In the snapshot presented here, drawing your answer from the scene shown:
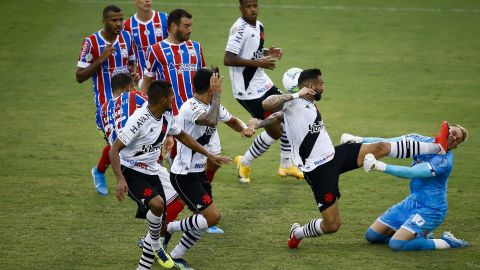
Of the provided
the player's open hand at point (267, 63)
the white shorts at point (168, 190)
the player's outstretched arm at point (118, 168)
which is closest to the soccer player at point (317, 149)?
the white shorts at point (168, 190)

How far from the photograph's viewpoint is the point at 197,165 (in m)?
9.30

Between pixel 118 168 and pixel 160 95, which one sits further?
pixel 160 95

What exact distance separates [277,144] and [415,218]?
5.17 metres

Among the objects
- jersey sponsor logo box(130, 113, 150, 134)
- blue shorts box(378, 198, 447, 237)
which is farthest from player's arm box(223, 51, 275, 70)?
jersey sponsor logo box(130, 113, 150, 134)

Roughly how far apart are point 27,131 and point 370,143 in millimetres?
7016

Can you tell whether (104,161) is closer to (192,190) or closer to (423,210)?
(192,190)

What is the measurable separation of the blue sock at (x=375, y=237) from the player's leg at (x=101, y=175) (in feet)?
12.5

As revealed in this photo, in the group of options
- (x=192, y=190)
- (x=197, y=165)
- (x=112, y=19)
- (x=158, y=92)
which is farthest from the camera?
(x=112, y=19)

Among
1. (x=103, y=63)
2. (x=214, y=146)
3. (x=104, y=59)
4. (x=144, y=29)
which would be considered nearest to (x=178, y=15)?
(x=104, y=59)

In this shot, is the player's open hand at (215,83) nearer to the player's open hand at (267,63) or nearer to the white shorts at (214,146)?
the white shorts at (214,146)

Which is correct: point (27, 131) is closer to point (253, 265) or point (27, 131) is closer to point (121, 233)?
point (121, 233)

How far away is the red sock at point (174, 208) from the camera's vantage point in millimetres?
9781

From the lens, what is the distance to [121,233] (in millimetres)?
10125

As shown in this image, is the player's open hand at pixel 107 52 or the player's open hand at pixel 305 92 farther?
the player's open hand at pixel 107 52
